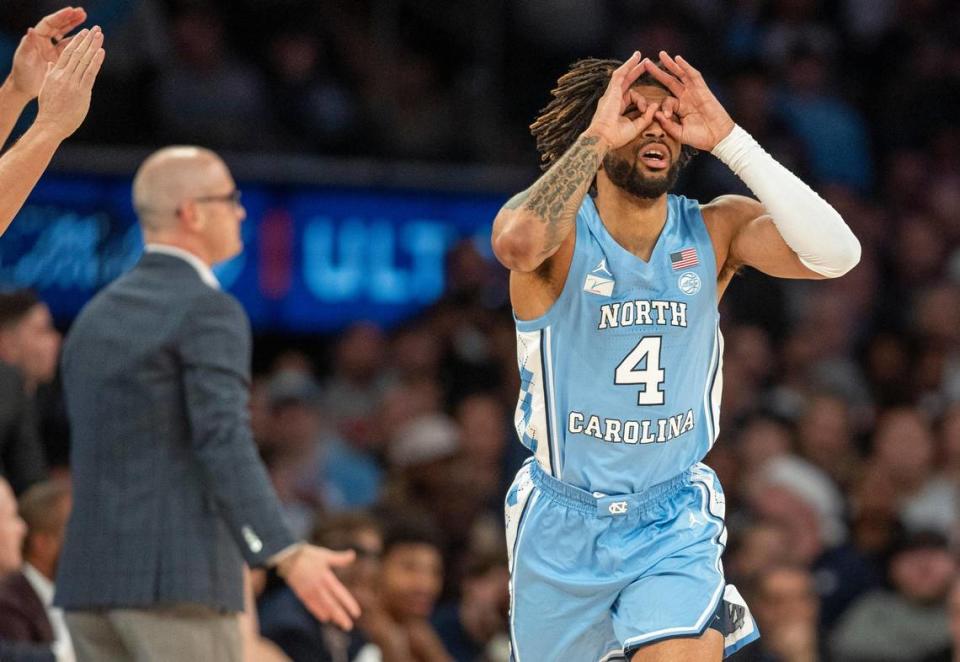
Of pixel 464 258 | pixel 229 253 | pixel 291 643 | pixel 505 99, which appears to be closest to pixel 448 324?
pixel 464 258

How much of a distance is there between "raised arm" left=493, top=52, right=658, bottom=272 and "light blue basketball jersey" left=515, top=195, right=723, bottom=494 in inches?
8.8

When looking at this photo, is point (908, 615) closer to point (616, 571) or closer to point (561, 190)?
point (616, 571)

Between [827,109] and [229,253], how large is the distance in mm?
7797

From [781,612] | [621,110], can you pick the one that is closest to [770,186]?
[621,110]

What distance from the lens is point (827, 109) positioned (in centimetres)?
1249

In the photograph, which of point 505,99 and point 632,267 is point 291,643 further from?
point 505,99

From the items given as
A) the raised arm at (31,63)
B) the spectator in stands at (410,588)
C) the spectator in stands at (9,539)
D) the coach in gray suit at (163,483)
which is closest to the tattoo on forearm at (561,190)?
the coach in gray suit at (163,483)

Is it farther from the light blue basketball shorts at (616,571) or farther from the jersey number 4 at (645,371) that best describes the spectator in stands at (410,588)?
the jersey number 4 at (645,371)

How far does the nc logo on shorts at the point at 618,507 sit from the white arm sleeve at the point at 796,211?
90 centimetres

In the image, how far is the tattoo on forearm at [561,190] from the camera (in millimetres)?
4719

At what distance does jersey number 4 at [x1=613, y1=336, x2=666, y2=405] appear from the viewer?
16.0ft

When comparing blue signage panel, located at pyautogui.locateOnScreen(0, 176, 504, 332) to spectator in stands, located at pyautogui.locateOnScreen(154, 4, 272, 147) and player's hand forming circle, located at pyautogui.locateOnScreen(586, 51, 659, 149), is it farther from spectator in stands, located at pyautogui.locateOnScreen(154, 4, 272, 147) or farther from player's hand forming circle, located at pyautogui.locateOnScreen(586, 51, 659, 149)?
player's hand forming circle, located at pyautogui.locateOnScreen(586, 51, 659, 149)

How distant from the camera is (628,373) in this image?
4.89 m

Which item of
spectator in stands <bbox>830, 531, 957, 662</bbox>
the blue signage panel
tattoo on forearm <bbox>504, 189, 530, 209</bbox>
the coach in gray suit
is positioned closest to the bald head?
the coach in gray suit
